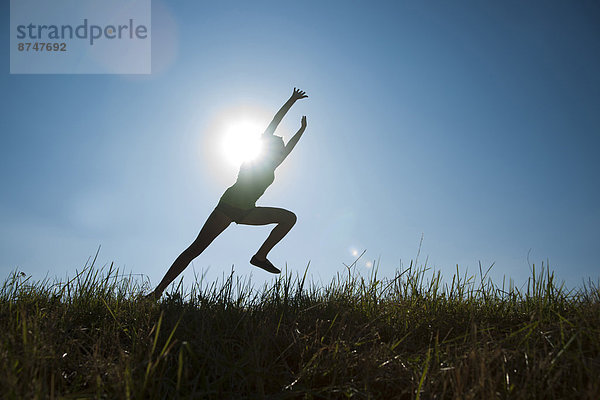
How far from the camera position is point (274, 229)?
16.4ft

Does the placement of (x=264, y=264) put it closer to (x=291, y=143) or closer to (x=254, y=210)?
(x=254, y=210)

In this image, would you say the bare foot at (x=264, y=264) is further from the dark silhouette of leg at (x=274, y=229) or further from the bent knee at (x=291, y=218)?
the bent knee at (x=291, y=218)

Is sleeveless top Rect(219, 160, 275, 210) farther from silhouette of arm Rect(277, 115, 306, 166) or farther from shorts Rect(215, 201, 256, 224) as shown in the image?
silhouette of arm Rect(277, 115, 306, 166)

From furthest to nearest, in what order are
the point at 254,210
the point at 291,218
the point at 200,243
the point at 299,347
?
the point at 291,218
the point at 254,210
the point at 200,243
the point at 299,347

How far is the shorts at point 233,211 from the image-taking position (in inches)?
187

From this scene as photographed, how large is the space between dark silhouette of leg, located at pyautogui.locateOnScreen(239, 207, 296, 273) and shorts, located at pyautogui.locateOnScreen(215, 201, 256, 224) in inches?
5.3

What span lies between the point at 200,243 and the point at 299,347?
8.55ft

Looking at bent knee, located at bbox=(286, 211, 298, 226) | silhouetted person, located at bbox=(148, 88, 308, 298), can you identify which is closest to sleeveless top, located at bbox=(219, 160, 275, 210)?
silhouetted person, located at bbox=(148, 88, 308, 298)

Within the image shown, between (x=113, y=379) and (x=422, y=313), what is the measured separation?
8.45 feet

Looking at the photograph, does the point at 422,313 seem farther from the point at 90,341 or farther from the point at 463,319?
the point at 90,341

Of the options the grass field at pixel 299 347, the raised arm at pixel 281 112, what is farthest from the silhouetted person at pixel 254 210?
the grass field at pixel 299 347

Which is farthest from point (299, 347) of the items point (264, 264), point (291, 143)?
point (291, 143)

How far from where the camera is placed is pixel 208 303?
3189 millimetres

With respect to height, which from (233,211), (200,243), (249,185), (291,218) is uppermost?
(249,185)
